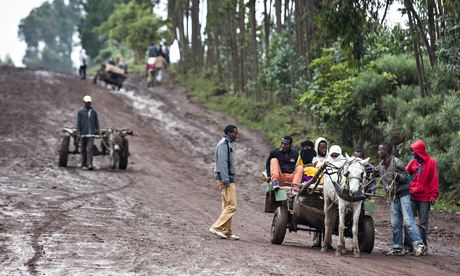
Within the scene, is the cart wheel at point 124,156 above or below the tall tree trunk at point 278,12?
below

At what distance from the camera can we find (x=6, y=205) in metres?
15.5

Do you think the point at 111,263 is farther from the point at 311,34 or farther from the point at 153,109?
the point at 153,109

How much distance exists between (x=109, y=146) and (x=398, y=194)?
38.6 feet

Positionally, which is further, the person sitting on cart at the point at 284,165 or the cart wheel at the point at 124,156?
the cart wheel at the point at 124,156

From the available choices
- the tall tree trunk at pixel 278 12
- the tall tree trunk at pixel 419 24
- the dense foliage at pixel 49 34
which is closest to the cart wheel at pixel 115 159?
the tall tree trunk at pixel 419 24

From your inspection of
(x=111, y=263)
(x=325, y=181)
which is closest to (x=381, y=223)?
(x=325, y=181)

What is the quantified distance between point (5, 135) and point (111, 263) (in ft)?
59.2

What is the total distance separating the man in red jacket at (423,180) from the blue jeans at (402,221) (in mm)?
305

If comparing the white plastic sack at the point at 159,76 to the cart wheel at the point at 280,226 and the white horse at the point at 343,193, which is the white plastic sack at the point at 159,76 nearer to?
the cart wheel at the point at 280,226

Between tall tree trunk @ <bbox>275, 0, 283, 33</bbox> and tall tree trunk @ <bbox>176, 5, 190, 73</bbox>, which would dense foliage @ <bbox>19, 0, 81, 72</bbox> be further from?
tall tree trunk @ <bbox>275, 0, 283, 33</bbox>

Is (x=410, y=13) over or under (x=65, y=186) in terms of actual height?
over

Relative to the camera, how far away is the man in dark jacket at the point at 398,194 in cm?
1305

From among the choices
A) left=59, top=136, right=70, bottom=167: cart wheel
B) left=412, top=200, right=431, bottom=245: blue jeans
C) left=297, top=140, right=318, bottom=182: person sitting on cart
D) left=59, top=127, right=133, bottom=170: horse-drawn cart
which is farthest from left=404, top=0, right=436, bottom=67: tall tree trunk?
left=59, top=136, right=70, bottom=167: cart wheel

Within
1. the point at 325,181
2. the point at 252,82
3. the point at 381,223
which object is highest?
the point at 252,82
